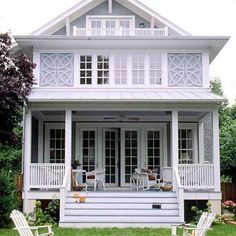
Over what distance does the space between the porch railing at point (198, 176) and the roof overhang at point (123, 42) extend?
4433mm

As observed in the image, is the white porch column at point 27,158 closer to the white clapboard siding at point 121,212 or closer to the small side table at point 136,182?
the white clapboard siding at point 121,212

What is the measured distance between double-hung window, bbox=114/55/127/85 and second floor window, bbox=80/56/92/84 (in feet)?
3.07

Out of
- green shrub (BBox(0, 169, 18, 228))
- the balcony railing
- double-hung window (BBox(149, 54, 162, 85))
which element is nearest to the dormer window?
the balcony railing

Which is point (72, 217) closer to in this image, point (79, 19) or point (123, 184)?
point (123, 184)

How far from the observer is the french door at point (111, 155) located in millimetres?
17547

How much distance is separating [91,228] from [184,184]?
Result: 3.50 meters

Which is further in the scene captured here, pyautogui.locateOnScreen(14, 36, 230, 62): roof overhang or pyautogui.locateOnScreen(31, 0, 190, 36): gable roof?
pyautogui.locateOnScreen(31, 0, 190, 36): gable roof

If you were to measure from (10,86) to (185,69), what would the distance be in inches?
261

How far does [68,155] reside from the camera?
47.1 ft

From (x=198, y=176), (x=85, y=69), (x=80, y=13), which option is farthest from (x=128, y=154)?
(x=80, y=13)

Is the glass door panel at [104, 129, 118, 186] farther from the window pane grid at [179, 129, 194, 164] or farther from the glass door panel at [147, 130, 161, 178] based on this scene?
the window pane grid at [179, 129, 194, 164]

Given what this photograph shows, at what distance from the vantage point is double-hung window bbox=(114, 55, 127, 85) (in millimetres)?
16406

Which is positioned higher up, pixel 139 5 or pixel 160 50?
pixel 139 5

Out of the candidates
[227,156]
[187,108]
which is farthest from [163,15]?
[227,156]
